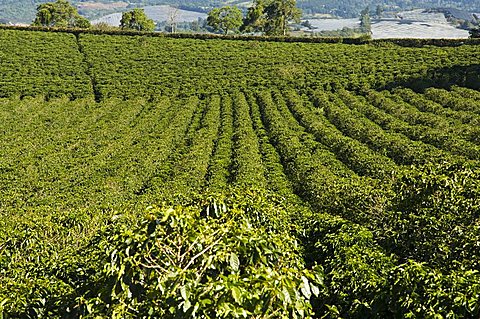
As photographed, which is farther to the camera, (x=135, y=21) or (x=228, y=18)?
(x=228, y=18)

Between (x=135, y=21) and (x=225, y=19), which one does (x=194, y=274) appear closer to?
(x=135, y=21)

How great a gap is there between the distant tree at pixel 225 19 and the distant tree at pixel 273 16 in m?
2.38

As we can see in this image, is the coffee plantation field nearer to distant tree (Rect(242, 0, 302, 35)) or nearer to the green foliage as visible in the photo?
the green foliage

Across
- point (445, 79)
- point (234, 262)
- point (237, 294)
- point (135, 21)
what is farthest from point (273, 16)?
point (237, 294)

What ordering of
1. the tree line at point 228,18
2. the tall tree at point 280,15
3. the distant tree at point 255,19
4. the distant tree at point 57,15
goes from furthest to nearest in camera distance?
the distant tree at point 255,19 < the tree line at point 228,18 < the tall tree at point 280,15 < the distant tree at point 57,15

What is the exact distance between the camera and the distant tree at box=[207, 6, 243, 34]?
89.8 metres

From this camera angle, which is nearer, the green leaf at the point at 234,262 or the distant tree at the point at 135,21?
the green leaf at the point at 234,262

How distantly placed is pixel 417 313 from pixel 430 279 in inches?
26.3

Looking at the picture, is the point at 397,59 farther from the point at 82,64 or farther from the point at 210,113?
the point at 82,64

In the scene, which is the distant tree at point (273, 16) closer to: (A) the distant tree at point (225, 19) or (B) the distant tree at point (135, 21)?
(A) the distant tree at point (225, 19)

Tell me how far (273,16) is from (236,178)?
227 ft

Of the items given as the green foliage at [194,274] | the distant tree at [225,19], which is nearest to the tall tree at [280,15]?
the distant tree at [225,19]

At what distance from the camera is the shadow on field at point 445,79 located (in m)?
43.9

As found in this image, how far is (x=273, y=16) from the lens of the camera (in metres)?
87.6
